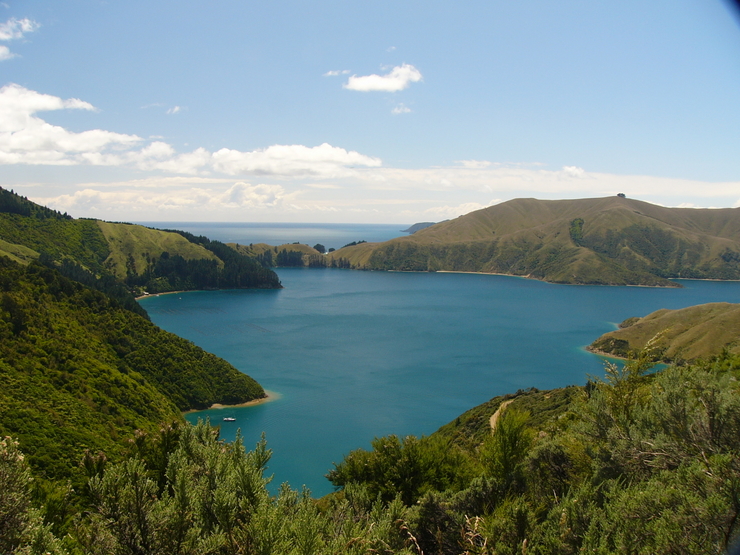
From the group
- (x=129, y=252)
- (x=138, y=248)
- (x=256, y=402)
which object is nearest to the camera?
(x=256, y=402)

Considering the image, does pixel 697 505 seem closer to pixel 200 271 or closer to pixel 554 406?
pixel 554 406

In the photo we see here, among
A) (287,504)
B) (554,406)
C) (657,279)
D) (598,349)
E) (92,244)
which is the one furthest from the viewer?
(657,279)

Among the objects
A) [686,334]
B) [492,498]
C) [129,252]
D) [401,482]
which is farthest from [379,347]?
[129,252]

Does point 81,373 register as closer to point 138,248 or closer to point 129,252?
point 129,252

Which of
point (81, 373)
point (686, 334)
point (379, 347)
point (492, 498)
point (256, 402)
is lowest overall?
point (256, 402)

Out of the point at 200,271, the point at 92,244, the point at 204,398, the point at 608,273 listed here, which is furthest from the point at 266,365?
the point at 608,273
